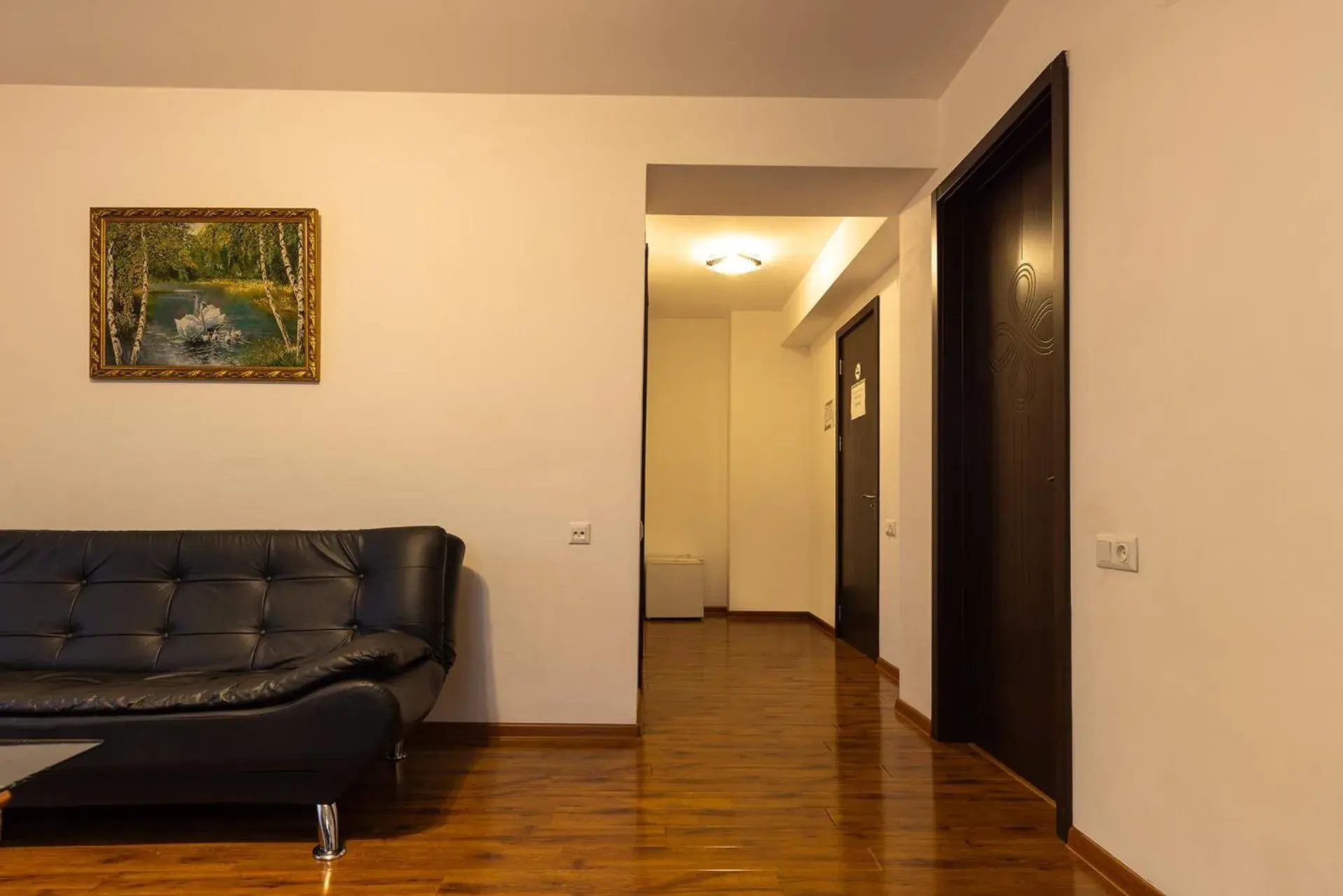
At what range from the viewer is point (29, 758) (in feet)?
5.98

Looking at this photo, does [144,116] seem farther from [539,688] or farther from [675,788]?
[675,788]

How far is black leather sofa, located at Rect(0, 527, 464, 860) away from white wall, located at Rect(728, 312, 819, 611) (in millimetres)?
4229

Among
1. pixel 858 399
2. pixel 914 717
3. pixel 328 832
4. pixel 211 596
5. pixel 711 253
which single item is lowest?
pixel 914 717

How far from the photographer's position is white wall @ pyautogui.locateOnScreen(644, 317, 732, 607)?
7.67 metres

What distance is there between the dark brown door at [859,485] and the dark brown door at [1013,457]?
1.95 metres

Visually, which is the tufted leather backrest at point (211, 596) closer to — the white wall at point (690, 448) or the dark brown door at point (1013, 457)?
the dark brown door at point (1013, 457)

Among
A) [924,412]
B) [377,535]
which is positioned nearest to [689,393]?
[924,412]

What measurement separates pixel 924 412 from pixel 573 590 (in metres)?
1.66

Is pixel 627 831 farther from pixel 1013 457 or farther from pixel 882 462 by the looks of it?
pixel 882 462

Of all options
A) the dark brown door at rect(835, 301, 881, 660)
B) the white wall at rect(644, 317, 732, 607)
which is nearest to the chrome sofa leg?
the dark brown door at rect(835, 301, 881, 660)

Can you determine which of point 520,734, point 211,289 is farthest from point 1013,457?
point 211,289

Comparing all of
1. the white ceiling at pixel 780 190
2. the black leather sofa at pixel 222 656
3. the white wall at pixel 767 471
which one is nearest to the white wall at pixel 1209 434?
the white ceiling at pixel 780 190

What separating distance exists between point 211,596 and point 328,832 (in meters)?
1.08

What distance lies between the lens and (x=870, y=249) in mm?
4754
